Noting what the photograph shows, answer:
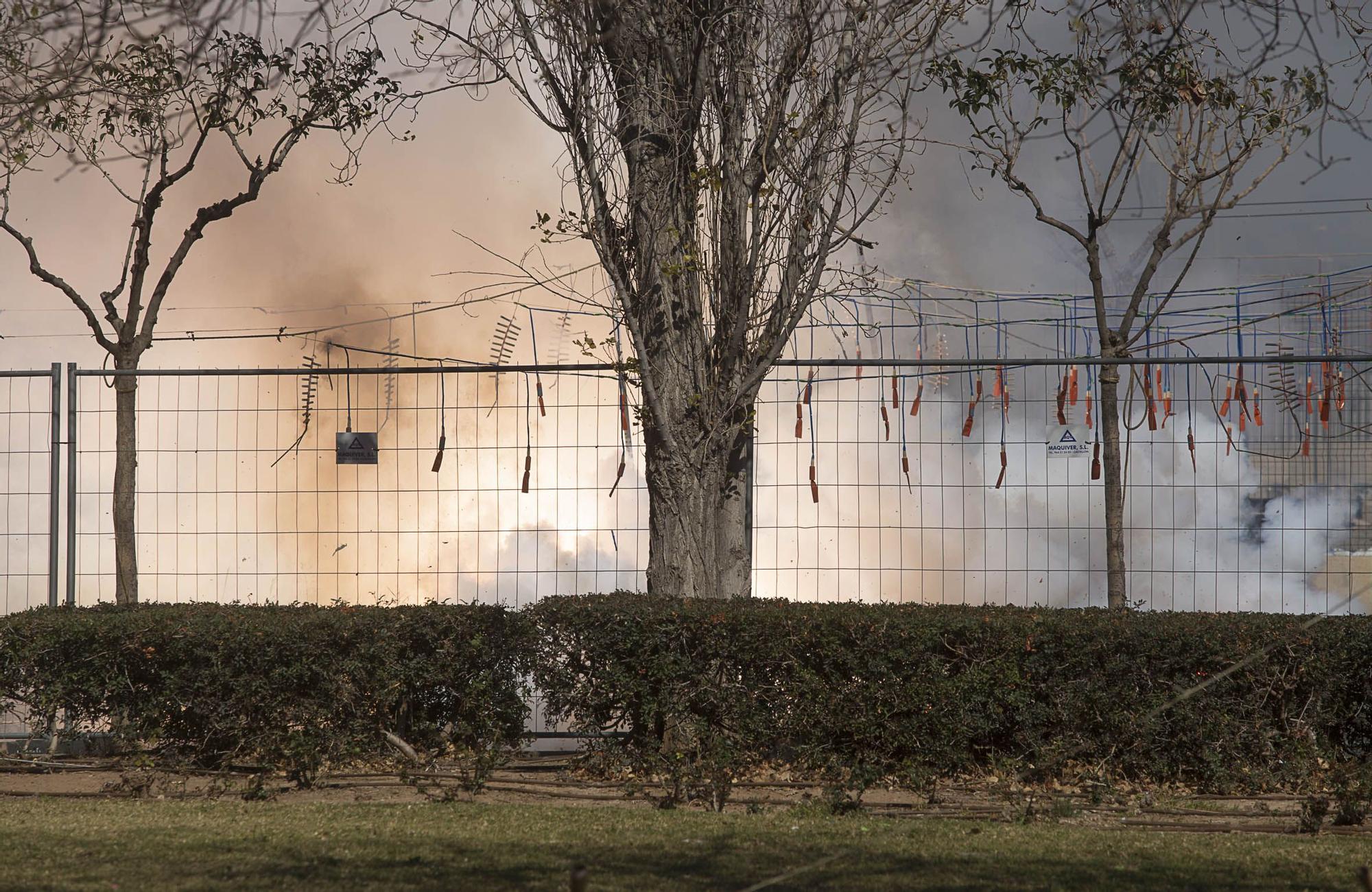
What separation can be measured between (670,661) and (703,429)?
4.76ft

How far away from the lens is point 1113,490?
7414 millimetres

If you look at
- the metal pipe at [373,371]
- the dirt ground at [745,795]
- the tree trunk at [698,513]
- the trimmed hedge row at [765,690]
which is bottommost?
the dirt ground at [745,795]

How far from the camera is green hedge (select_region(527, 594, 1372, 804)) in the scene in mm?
5223

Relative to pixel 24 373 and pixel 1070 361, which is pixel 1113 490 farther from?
pixel 24 373

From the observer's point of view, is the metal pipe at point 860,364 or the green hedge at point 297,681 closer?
the green hedge at point 297,681

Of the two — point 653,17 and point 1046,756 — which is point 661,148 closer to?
point 653,17

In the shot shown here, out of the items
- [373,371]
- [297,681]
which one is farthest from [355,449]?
[297,681]

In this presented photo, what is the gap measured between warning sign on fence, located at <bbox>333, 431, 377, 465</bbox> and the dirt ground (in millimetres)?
2238

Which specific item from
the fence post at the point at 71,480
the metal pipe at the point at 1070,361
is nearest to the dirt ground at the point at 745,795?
the fence post at the point at 71,480

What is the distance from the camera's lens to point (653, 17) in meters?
6.10

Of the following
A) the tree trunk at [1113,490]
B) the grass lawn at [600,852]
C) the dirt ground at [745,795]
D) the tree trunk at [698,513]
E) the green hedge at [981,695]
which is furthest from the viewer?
the tree trunk at [1113,490]

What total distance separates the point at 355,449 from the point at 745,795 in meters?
3.51

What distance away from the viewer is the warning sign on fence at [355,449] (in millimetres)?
7391

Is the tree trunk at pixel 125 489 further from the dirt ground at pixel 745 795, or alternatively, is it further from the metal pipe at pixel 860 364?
the dirt ground at pixel 745 795
